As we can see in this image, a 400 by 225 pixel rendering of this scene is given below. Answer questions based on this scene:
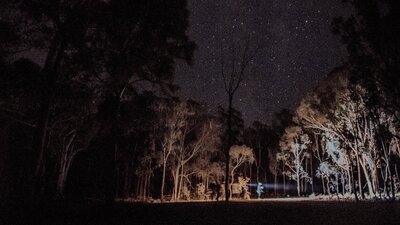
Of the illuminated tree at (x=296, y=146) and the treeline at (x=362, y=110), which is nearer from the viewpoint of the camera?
the treeline at (x=362, y=110)

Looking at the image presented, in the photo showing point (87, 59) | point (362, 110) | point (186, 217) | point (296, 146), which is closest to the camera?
point (186, 217)

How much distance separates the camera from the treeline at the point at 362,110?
13922mm

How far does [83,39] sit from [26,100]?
5301mm

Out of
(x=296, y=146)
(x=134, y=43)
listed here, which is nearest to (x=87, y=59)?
(x=134, y=43)

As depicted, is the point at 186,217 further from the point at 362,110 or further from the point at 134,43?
the point at 362,110

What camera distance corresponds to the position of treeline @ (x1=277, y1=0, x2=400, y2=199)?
1392 centimetres

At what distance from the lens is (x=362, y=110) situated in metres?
26.3

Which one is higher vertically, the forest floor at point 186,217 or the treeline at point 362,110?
the treeline at point 362,110

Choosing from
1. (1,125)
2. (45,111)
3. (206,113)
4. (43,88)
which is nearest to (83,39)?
(43,88)

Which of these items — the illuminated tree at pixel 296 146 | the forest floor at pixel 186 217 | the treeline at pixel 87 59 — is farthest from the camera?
the illuminated tree at pixel 296 146

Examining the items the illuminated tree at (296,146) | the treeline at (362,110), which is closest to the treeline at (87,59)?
the treeline at (362,110)

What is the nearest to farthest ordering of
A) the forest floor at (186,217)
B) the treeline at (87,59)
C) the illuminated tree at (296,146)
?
the forest floor at (186,217)
the treeline at (87,59)
the illuminated tree at (296,146)

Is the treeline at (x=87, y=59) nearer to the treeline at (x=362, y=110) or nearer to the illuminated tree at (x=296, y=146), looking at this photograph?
the treeline at (x=362, y=110)

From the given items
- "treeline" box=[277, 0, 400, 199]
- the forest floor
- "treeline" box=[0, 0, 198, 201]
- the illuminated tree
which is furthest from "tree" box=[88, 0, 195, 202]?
the illuminated tree
